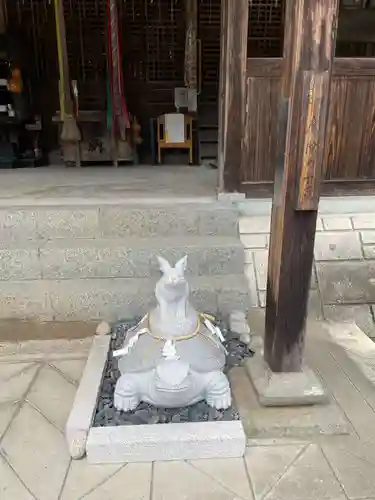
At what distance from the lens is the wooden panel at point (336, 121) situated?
13.5 feet

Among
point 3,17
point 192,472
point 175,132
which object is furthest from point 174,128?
point 192,472

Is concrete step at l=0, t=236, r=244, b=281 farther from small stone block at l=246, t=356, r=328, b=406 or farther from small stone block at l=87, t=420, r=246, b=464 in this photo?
small stone block at l=87, t=420, r=246, b=464

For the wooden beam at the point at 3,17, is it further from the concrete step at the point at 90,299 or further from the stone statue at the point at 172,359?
the stone statue at the point at 172,359

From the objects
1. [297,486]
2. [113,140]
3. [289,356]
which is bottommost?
[297,486]

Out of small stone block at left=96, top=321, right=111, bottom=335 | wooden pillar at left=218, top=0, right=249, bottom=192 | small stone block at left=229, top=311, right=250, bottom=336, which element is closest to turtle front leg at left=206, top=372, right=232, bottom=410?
small stone block at left=229, top=311, right=250, bottom=336

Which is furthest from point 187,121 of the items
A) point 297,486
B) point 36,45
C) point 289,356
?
point 297,486

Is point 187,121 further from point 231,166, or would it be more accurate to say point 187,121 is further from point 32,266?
point 32,266

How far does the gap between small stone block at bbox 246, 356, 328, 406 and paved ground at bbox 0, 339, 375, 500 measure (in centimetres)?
24

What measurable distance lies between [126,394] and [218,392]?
0.53m

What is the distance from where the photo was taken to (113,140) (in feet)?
21.3

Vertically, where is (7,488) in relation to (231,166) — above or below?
below

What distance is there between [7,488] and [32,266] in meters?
2.03

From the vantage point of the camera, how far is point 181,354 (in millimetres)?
2533

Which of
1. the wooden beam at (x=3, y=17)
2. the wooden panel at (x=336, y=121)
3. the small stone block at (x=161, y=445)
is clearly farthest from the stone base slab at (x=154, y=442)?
the wooden beam at (x=3, y=17)
